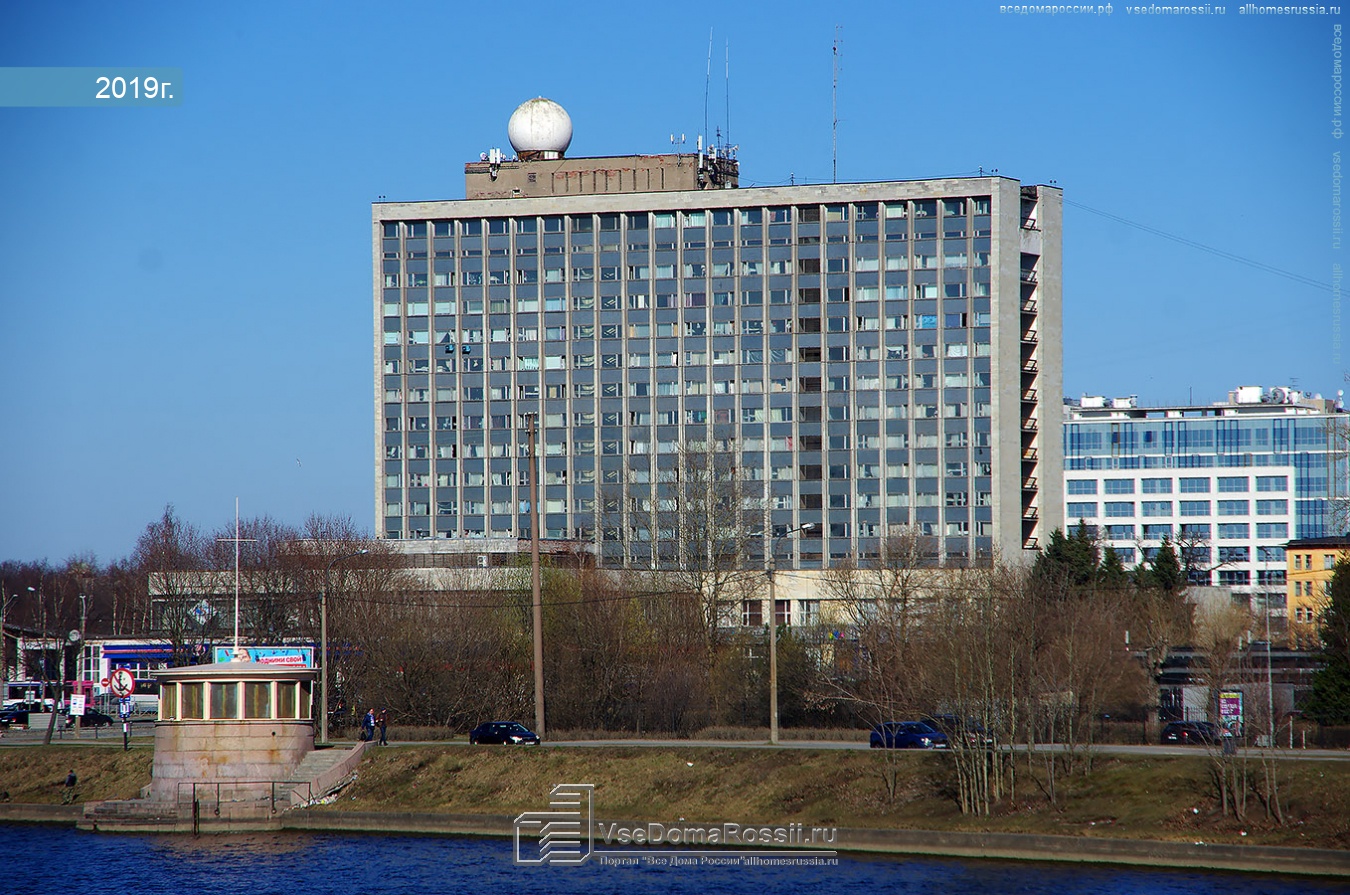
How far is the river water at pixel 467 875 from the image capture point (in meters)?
46.2

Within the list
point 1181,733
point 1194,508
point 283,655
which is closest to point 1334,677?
point 1181,733

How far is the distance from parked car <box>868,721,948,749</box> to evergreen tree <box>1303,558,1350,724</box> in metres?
16.5

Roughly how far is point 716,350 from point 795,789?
79.5 meters

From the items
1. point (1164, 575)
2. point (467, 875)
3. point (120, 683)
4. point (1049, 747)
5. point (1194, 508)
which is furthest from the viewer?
point (1194, 508)

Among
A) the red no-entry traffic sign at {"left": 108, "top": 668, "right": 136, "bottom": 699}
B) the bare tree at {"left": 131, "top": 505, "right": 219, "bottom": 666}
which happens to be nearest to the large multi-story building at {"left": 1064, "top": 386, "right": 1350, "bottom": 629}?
the bare tree at {"left": 131, "top": 505, "right": 219, "bottom": 666}

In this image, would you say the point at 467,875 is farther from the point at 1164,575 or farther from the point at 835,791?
the point at 1164,575

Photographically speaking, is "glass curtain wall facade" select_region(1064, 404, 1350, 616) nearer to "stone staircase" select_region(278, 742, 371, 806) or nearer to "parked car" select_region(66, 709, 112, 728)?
"parked car" select_region(66, 709, 112, 728)

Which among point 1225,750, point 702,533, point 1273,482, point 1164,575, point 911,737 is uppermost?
point 1273,482

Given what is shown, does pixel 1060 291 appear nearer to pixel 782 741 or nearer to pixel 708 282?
pixel 708 282

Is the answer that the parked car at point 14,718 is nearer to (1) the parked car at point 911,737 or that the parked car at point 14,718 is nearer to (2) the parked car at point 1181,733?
(1) the parked car at point 911,737

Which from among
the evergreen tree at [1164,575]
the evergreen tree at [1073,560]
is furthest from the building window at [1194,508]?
the evergreen tree at [1073,560]

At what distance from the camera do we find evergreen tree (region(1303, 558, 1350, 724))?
214ft

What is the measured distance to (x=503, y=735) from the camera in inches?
2805

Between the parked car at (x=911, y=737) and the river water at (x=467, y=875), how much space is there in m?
12.6
